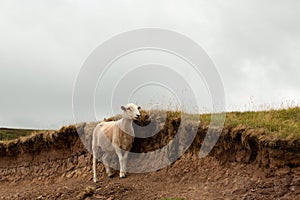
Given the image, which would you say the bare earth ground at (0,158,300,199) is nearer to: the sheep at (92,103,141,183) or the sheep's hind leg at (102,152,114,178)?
the sheep's hind leg at (102,152,114,178)

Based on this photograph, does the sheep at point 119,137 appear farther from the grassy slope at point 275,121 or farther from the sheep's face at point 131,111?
the grassy slope at point 275,121

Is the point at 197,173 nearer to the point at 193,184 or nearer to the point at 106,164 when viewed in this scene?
the point at 193,184

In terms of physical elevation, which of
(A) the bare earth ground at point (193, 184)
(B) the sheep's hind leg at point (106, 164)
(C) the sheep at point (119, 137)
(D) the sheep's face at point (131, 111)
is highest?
(D) the sheep's face at point (131, 111)

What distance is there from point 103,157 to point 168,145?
98.1 inches

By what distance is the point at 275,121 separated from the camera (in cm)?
1320

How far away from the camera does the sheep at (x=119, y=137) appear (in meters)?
15.1

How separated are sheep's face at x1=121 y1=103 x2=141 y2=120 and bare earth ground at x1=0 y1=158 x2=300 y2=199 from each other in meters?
1.85

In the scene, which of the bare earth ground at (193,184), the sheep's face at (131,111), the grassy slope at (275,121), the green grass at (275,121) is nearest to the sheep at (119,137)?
→ the sheep's face at (131,111)

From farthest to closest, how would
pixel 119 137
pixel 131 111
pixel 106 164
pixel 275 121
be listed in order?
pixel 106 164
pixel 119 137
pixel 131 111
pixel 275 121

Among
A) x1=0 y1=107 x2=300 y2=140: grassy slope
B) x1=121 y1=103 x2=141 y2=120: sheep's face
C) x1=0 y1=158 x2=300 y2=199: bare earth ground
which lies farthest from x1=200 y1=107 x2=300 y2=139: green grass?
x1=121 y1=103 x2=141 y2=120: sheep's face

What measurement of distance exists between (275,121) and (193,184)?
9.44 feet

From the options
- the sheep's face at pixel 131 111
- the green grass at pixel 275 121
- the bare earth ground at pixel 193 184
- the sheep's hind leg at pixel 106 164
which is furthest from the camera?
the sheep's hind leg at pixel 106 164

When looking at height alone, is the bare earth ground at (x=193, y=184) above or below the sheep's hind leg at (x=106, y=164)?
below

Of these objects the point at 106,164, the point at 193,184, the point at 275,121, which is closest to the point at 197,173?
the point at 193,184
